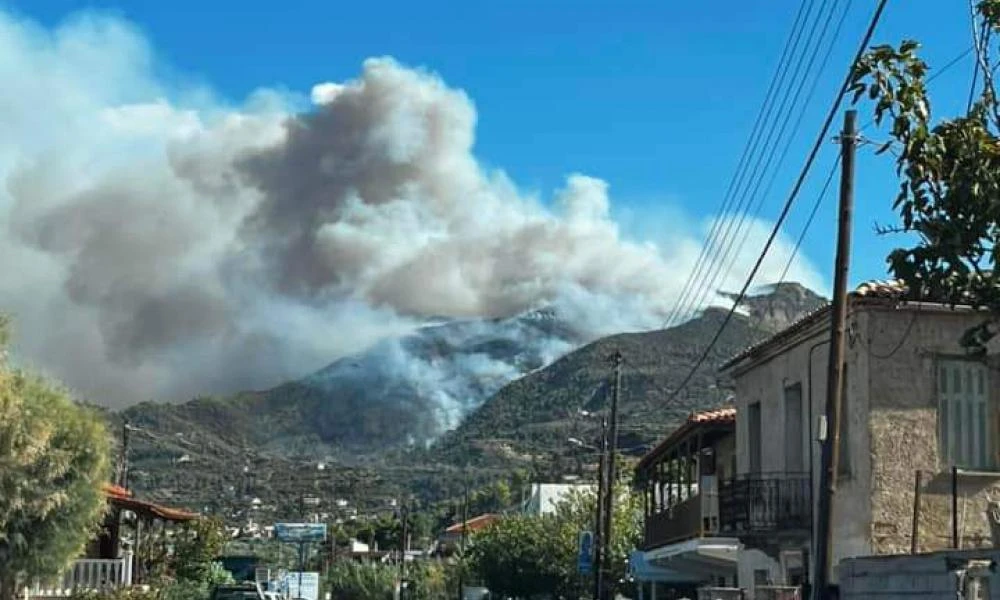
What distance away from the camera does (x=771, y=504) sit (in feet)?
95.3

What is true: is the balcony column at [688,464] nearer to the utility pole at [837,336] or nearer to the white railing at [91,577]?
the white railing at [91,577]

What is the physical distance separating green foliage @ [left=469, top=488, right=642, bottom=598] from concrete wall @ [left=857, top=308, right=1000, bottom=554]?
38.4m

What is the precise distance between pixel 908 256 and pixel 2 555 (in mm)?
19173

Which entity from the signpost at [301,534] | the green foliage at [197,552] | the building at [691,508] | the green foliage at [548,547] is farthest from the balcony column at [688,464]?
the signpost at [301,534]

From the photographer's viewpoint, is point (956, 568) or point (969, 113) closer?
point (969, 113)

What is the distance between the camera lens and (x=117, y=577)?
35844 millimetres

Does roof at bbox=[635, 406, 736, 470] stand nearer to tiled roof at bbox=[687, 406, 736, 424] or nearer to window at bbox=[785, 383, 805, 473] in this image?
tiled roof at bbox=[687, 406, 736, 424]

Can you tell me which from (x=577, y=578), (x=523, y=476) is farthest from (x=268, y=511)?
(x=577, y=578)

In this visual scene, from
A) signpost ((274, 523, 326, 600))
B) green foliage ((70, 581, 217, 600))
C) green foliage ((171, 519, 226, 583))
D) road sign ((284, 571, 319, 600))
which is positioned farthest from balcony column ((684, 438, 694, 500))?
signpost ((274, 523, 326, 600))

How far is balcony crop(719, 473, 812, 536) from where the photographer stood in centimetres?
2856

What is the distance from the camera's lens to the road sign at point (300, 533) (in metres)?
122

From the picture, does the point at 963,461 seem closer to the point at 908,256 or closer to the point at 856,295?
the point at 856,295

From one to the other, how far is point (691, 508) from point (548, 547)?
3677cm

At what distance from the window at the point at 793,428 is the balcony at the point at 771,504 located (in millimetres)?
679
